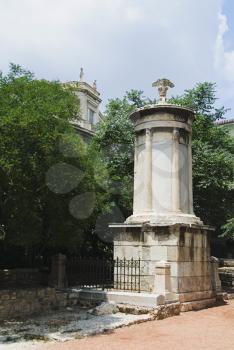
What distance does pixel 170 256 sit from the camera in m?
14.0

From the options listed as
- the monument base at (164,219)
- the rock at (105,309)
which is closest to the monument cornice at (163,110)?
the monument base at (164,219)

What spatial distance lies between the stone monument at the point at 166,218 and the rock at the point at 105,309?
Result: 53.7 inches

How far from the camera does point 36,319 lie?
11828mm

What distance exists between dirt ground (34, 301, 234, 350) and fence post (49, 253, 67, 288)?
4760 mm

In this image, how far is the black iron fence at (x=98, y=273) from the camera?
1470cm

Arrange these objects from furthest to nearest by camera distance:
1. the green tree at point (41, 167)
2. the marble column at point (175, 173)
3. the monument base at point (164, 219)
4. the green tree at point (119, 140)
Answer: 1. the green tree at point (119, 140)
2. the marble column at point (175, 173)
3. the monument base at point (164, 219)
4. the green tree at point (41, 167)

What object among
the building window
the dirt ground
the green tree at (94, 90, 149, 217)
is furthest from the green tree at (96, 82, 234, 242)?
the building window

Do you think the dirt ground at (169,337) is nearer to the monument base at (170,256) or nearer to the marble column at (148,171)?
the monument base at (170,256)

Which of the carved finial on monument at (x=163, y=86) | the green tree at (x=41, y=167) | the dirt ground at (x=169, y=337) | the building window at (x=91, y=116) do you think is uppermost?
the building window at (x=91, y=116)

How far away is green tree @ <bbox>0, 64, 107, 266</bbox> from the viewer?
41.5ft

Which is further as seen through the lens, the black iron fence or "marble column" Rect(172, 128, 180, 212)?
"marble column" Rect(172, 128, 180, 212)

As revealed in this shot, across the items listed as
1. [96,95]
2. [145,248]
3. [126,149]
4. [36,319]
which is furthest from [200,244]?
[96,95]

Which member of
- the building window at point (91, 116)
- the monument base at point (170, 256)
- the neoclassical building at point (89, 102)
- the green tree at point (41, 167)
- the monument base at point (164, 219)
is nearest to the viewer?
the green tree at point (41, 167)

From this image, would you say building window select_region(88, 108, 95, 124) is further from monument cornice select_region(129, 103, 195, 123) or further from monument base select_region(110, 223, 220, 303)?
monument base select_region(110, 223, 220, 303)
